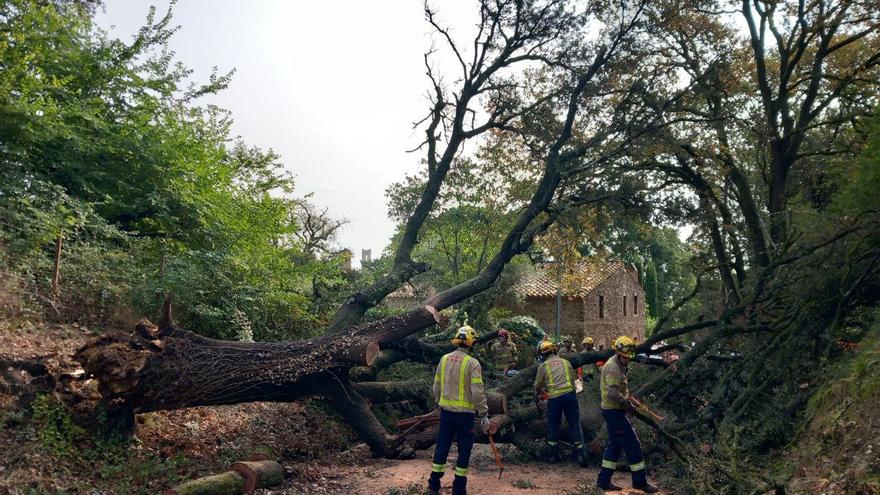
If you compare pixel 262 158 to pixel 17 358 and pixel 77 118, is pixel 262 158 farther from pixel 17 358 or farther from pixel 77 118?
pixel 17 358

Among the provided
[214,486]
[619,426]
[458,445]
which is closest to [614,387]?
[619,426]

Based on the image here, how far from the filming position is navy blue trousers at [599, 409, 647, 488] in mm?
6559

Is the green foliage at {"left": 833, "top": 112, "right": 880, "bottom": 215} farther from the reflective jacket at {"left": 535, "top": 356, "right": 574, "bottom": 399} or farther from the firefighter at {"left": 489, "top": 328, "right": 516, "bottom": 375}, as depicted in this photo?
the firefighter at {"left": 489, "top": 328, "right": 516, "bottom": 375}

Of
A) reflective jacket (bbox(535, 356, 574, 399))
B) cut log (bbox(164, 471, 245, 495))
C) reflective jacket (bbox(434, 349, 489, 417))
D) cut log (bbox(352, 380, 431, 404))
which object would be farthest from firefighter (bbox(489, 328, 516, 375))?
cut log (bbox(164, 471, 245, 495))

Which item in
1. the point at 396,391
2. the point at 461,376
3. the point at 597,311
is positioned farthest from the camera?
the point at 597,311

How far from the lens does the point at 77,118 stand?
10.5 m

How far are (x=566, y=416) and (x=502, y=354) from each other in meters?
3.48

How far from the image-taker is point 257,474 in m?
6.40

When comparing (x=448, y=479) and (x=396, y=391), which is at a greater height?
(x=396, y=391)

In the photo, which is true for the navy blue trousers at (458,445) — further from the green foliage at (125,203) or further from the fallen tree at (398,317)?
the green foliage at (125,203)

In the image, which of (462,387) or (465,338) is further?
(465,338)

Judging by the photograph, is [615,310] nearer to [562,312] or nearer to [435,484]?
[562,312]

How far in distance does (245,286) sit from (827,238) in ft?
29.4

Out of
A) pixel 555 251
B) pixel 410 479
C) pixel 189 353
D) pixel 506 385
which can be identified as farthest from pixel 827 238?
pixel 555 251
